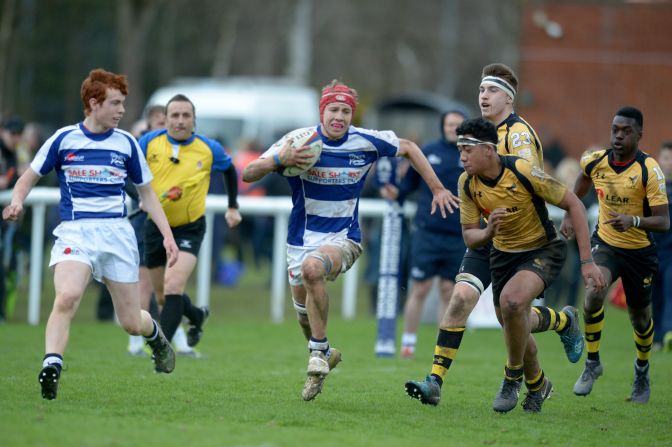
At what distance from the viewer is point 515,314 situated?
329 inches

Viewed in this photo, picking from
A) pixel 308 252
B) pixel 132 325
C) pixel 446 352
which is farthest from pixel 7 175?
pixel 446 352

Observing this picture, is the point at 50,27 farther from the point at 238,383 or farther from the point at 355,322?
the point at 238,383

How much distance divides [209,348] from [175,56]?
3822 centimetres

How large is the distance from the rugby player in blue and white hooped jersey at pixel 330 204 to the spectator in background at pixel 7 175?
21.4 feet

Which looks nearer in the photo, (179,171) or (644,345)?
(644,345)

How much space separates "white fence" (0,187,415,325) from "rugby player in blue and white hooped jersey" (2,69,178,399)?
19.8 feet

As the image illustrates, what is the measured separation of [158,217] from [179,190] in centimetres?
195

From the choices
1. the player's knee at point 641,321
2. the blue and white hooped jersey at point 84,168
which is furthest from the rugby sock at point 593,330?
the blue and white hooped jersey at point 84,168

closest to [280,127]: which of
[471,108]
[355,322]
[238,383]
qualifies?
[355,322]

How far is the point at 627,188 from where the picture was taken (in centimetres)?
958

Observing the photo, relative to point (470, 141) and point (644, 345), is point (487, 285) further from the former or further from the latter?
point (644, 345)

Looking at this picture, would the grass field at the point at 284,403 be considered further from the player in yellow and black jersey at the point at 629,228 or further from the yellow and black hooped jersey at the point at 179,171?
the yellow and black hooped jersey at the point at 179,171

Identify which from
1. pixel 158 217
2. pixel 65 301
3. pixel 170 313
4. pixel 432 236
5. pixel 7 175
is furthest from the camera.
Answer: pixel 7 175

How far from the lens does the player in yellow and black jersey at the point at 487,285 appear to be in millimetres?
8719
